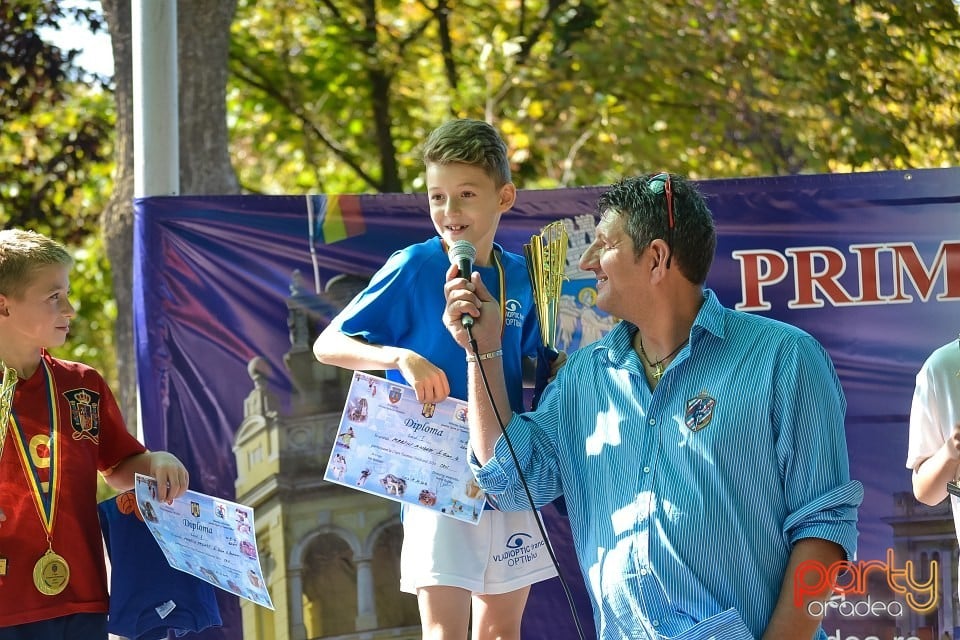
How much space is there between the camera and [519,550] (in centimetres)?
351

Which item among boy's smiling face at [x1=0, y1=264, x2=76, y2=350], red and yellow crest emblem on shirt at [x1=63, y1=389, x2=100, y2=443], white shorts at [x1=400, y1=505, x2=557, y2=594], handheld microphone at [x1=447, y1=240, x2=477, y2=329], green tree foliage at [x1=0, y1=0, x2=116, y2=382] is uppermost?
green tree foliage at [x1=0, y1=0, x2=116, y2=382]

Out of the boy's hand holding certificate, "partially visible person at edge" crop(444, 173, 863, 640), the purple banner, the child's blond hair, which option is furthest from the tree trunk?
"partially visible person at edge" crop(444, 173, 863, 640)

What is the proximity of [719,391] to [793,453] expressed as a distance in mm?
209

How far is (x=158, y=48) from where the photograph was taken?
4.96 metres

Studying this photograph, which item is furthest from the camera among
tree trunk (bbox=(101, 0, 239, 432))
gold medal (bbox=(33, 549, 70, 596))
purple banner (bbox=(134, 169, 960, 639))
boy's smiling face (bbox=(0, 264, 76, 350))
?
tree trunk (bbox=(101, 0, 239, 432))

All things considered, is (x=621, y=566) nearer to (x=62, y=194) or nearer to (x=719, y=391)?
(x=719, y=391)

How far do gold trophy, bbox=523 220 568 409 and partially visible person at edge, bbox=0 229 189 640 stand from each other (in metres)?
1.12

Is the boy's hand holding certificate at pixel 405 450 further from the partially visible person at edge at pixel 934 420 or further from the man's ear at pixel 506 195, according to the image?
the partially visible person at edge at pixel 934 420

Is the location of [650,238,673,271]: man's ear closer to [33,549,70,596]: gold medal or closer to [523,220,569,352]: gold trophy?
[523,220,569,352]: gold trophy

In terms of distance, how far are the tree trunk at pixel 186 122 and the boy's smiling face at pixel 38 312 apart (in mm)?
2728

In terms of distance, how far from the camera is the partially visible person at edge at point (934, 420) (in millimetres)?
3430

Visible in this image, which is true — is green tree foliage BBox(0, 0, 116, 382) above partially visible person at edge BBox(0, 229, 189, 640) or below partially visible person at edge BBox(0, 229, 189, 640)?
above

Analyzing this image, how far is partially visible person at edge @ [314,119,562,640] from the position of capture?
3.40 metres

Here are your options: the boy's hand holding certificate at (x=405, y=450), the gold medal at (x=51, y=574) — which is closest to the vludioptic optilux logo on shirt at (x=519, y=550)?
the boy's hand holding certificate at (x=405, y=450)
